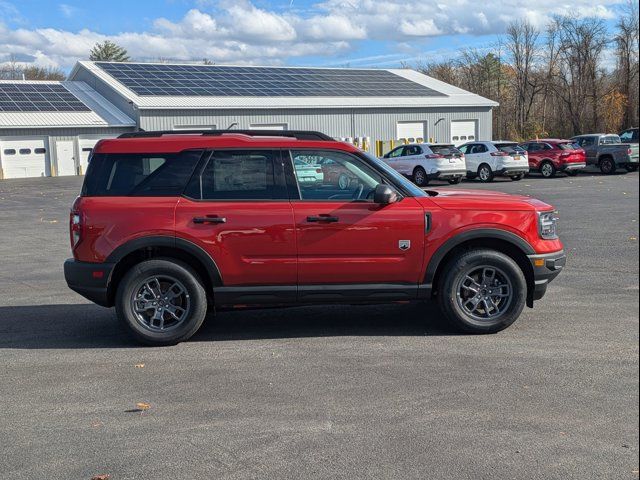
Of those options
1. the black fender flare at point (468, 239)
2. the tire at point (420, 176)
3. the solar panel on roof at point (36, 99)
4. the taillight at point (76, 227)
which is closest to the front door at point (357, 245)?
the black fender flare at point (468, 239)

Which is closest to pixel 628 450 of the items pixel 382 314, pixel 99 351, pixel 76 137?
pixel 382 314

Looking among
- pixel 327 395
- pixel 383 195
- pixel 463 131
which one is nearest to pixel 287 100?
pixel 463 131

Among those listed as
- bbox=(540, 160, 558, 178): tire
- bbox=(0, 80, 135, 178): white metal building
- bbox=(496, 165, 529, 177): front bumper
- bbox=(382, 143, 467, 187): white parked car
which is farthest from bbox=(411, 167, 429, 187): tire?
bbox=(0, 80, 135, 178): white metal building

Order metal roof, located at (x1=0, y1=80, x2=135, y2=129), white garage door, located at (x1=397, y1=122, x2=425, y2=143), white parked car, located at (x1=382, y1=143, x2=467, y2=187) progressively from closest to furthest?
white parked car, located at (x1=382, y1=143, x2=467, y2=187), metal roof, located at (x1=0, y1=80, x2=135, y2=129), white garage door, located at (x1=397, y1=122, x2=425, y2=143)

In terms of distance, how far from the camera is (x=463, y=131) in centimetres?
4909

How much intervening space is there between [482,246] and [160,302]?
10.0ft

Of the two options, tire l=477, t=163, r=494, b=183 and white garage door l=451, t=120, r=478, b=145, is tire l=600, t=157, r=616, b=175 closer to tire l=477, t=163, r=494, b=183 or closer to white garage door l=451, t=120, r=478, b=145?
tire l=477, t=163, r=494, b=183

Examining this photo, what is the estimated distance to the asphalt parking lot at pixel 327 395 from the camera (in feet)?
13.7

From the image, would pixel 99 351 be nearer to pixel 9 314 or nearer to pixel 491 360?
pixel 9 314

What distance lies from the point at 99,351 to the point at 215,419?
7.29 feet

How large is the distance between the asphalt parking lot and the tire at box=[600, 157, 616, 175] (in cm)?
2480

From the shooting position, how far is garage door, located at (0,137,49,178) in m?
38.9

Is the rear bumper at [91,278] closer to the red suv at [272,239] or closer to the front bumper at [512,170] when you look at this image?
the red suv at [272,239]

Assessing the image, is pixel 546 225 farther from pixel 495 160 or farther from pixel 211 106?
pixel 211 106
